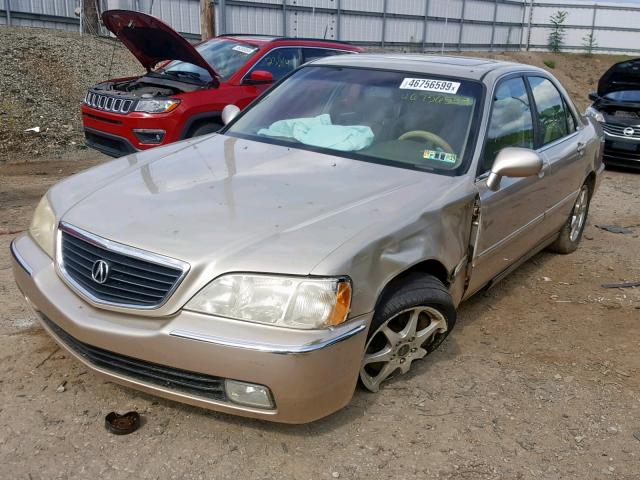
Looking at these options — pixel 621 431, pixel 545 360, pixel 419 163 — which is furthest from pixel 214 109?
pixel 621 431

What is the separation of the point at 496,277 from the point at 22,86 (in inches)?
395

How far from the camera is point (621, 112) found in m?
10.3

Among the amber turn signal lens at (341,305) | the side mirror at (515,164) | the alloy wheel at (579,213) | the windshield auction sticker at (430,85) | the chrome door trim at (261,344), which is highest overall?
the windshield auction sticker at (430,85)

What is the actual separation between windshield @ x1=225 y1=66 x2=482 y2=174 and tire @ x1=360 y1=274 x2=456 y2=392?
75 cm

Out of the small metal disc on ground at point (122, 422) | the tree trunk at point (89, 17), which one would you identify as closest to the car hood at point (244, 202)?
the small metal disc on ground at point (122, 422)

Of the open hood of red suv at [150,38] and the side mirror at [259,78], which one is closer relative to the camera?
the open hood of red suv at [150,38]

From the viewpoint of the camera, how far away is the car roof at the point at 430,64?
400cm

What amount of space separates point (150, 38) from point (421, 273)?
5.51 m

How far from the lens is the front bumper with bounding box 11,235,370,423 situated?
245cm

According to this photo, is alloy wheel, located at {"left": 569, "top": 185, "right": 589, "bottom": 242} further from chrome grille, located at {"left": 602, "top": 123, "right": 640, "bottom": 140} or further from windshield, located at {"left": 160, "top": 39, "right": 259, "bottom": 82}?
chrome grille, located at {"left": 602, "top": 123, "right": 640, "bottom": 140}

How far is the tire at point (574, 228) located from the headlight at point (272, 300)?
3581 mm

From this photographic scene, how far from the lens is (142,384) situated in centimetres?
266

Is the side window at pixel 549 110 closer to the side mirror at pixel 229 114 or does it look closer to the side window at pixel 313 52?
the side mirror at pixel 229 114

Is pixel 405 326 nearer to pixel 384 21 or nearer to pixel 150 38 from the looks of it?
pixel 150 38
